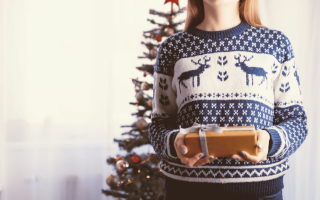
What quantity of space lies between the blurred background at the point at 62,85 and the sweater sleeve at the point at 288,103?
6.22 ft

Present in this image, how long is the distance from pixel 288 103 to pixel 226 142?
1.08 ft

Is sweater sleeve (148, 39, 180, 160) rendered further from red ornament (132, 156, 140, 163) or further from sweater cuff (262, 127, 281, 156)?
red ornament (132, 156, 140, 163)

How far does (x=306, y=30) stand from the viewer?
2.26m

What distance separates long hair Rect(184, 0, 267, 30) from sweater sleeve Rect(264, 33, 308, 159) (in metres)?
0.13

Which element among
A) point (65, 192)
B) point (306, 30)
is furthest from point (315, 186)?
point (65, 192)

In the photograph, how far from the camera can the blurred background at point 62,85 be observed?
276 cm

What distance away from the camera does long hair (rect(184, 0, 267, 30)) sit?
40.4 inches

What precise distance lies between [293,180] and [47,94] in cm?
228

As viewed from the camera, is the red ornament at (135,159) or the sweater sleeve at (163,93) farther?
the red ornament at (135,159)

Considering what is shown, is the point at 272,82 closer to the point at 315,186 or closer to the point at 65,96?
the point at 315,186

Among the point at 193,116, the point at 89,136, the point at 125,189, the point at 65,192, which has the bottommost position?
the point at 65,192

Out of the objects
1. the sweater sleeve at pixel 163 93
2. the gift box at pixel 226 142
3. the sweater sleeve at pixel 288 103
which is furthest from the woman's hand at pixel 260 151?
the sweater sleeve at pixel 163 93

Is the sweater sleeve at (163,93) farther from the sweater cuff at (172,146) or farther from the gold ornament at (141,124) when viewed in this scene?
the gold ornament at (141,124)

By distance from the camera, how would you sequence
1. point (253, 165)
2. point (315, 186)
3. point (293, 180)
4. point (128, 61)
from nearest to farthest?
point (253, 165), point (315, 186), point (293, 180), point (128, 61)
